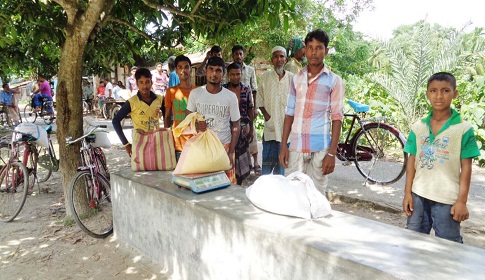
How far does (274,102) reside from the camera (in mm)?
4148

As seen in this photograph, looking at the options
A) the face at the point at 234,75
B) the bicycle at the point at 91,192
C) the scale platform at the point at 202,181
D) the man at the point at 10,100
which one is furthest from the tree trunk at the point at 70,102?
the man at the point at 10,100

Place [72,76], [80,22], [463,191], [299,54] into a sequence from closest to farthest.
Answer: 1. [463,191]
2. [80,22]
3. [72,76]
4. [299,54]

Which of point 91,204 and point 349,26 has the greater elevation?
point 349,26

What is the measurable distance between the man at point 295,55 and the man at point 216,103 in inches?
56.0

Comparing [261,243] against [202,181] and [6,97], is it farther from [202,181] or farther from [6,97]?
[6,97]

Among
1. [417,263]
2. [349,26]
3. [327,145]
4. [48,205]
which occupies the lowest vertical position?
[48,205]

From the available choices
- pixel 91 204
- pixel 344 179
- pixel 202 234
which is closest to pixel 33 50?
pixel 91 204

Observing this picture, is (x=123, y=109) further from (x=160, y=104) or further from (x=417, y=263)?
(x=417, y=263)

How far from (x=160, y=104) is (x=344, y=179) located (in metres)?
2.86

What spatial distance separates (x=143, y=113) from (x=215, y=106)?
2.82 feet

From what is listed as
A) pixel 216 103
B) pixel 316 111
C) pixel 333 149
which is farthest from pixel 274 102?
pixel 333 149

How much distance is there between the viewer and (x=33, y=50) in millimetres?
4449

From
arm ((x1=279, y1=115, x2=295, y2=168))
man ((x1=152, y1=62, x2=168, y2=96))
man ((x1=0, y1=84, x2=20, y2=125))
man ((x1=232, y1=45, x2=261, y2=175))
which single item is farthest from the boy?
man ((x1=0, y1=84, x2=20, y2=125))

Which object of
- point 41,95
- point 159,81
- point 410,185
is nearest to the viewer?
point 410,185
